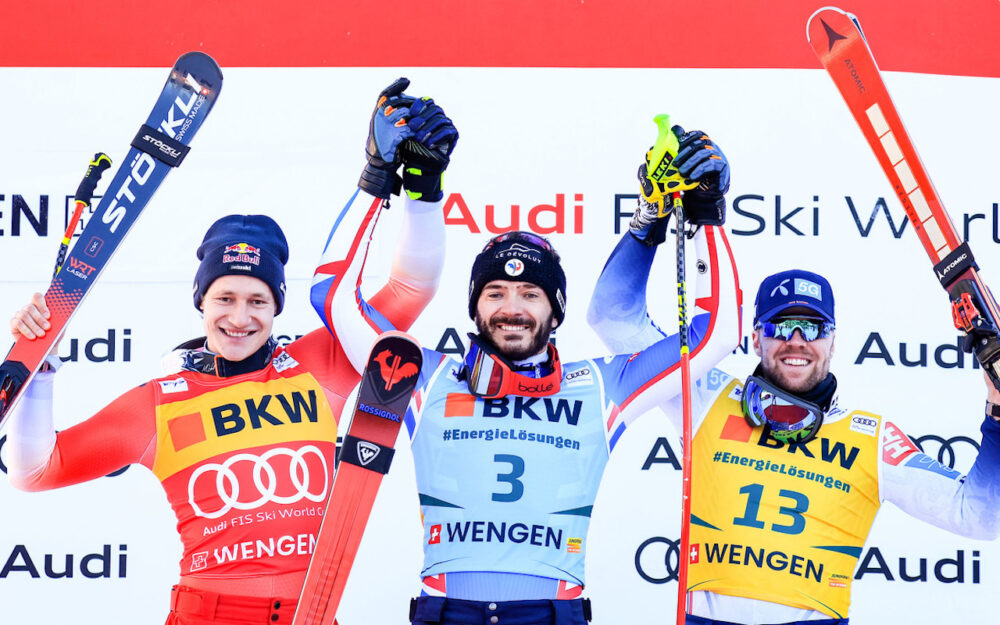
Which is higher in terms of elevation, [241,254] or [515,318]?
[241,254]

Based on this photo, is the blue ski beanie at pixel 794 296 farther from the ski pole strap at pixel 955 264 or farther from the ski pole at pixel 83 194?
the ski pole at pixel 83 194

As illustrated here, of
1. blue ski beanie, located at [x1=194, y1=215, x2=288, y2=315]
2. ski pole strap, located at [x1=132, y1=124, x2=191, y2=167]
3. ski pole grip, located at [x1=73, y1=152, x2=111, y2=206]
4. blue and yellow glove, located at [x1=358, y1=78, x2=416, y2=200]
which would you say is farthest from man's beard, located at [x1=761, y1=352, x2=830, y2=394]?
ski pole grip, located at [x1=73, y1=152, x2=111, y2=206]

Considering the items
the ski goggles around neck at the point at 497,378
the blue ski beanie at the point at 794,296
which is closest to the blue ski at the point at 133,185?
the ski goggles around neck at the point at 497,378

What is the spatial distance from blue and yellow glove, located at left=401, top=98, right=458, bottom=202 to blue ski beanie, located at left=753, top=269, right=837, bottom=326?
981 millimetres

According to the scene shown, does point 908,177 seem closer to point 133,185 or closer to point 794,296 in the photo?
point 794,296

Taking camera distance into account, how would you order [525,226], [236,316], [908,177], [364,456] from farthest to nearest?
[525,226] → [908,177] → [236,316] → [364,456]

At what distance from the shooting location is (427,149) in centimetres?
280

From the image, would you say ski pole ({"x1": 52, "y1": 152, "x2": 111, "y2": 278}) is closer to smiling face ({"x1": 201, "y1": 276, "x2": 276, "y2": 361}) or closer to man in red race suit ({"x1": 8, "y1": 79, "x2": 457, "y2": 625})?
man in red race suit ({"x1": 8, "y1": 79, "x2": 457, "y2": 625})

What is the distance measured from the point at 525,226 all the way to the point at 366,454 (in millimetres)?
1377

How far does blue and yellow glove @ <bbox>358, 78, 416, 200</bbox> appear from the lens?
279cm

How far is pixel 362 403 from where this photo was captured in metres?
2.74

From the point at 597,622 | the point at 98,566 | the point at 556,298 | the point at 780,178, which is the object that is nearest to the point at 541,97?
the point at 780,178

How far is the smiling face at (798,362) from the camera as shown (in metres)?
3.01

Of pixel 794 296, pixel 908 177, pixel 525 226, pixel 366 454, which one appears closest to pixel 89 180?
pixel 366 454
